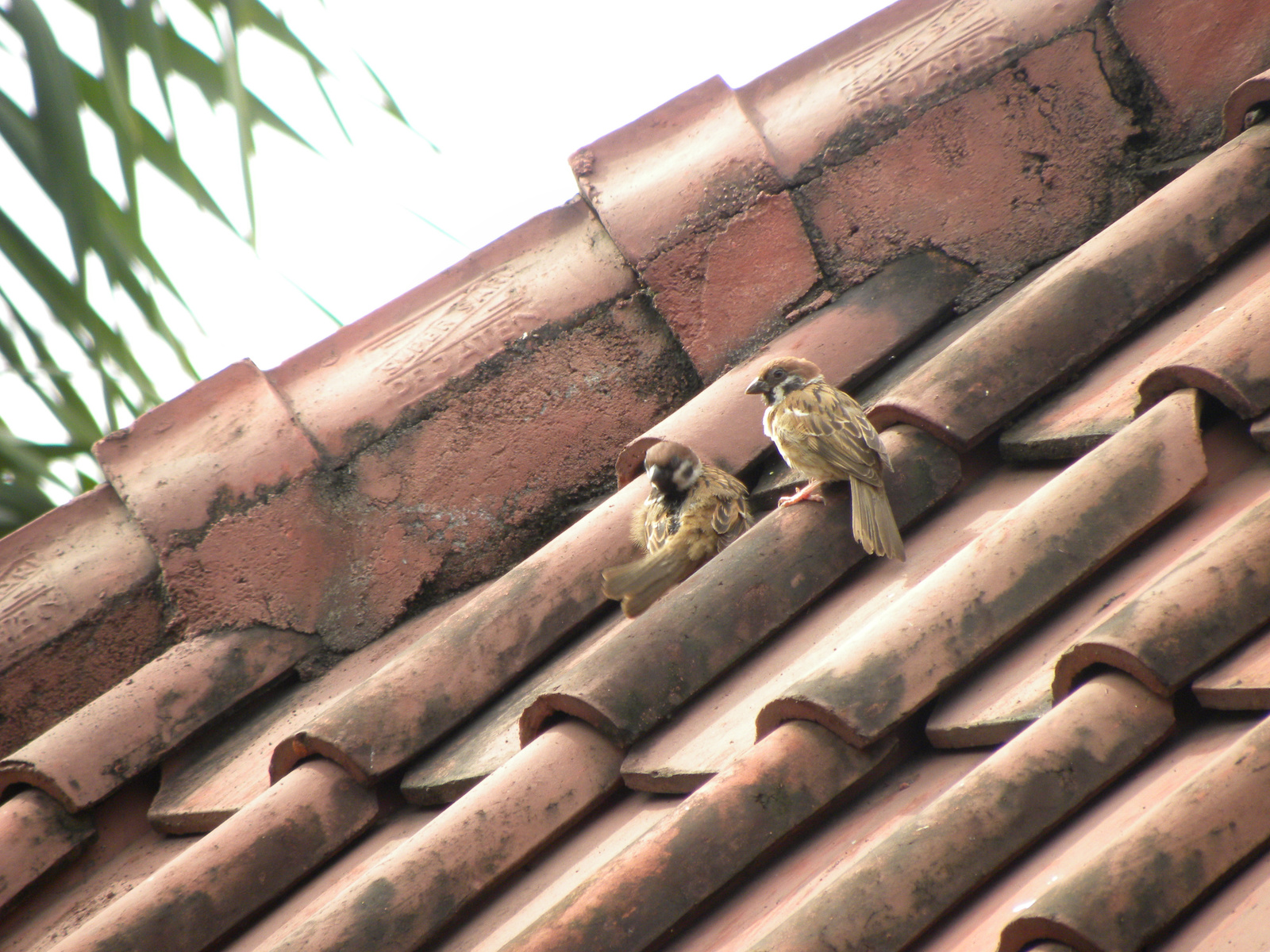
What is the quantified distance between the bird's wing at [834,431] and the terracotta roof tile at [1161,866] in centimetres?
108

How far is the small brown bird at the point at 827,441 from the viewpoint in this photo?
2.28m

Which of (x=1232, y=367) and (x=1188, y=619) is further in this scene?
(x=1232, y=367)

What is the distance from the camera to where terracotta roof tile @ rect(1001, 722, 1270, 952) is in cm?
125

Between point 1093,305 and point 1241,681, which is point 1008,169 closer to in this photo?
point 1093,305

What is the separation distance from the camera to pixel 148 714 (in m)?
2.96

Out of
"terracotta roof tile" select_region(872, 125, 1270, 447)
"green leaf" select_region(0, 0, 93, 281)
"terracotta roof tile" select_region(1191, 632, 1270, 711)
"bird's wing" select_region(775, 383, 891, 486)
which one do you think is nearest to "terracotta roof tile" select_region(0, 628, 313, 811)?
"green leaf" select_region(0, 0, 93, 281)

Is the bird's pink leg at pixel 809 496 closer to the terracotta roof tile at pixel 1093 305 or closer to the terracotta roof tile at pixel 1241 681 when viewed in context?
the terracotta roof tile at pixel 1093 305

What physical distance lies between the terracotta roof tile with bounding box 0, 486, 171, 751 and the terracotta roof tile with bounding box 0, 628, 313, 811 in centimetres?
14

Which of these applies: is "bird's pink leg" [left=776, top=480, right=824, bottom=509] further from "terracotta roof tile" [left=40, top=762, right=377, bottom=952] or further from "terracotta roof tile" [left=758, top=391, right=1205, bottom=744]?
"terracotta roof tile" [left=40, top=762, right=377, bottom=952]

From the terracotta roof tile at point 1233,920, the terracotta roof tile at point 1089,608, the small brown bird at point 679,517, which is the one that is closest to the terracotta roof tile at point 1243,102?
the terracotta roof tile at point 1089,608

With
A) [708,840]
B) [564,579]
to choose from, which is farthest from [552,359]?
[708,840]

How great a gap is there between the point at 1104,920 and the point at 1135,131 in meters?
2.50

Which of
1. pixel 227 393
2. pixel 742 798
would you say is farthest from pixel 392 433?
pixel 742 798

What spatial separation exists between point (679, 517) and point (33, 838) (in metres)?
1.84
